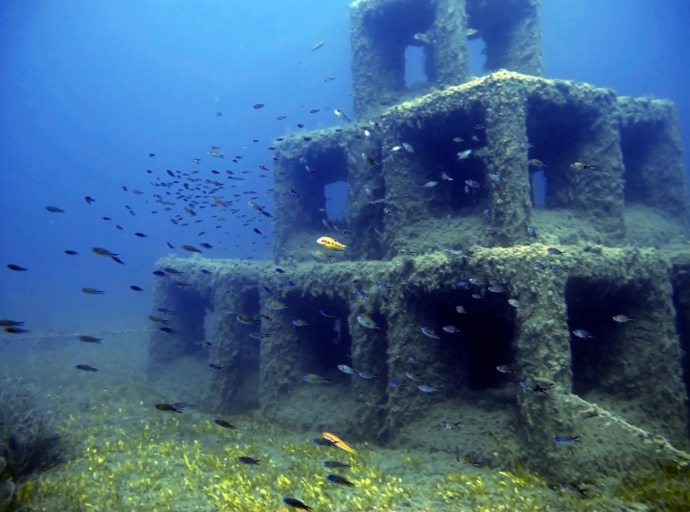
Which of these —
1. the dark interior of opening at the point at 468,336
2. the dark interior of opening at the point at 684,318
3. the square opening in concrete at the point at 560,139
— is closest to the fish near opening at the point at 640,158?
the square opening in concrete at the point at 560,139

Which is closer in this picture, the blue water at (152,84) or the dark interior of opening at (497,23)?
the dark interior of opening at (497,23)

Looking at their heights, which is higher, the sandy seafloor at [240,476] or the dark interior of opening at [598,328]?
the dark interior of opening at [598,328]

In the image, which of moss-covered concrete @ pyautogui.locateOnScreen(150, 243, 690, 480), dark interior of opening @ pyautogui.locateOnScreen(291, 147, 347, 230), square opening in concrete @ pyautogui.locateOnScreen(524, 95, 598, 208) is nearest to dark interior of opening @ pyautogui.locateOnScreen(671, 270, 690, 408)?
moss-covered concrete @ pyautogui.locateOnScreen(150, 243, 690, 480)

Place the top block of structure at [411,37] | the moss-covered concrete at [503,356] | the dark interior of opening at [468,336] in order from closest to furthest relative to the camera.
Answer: the moss-covered concrete at [503,356]
the dark interior of opening at [468,336]
the top block of structure at [411,37]

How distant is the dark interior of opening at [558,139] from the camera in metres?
10.5

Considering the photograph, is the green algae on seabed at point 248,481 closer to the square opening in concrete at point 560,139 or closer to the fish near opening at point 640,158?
the square opening in concrete at point 560,139

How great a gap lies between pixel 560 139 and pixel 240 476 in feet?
39.2

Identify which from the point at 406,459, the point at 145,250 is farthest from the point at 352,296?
the point at 145,250

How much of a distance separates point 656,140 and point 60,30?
19297cm


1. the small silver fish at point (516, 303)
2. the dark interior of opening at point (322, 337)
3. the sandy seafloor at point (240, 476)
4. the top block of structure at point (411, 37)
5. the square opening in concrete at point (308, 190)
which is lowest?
the sandy seafloor at point (240, 476)

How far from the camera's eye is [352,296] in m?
10.2

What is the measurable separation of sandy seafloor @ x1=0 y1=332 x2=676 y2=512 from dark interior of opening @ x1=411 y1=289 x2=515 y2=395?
242 centimetres

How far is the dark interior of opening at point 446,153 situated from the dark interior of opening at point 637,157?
16.8 ft

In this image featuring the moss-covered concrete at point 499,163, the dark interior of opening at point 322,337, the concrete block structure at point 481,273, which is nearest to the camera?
the concrete block structure at point 481,273
